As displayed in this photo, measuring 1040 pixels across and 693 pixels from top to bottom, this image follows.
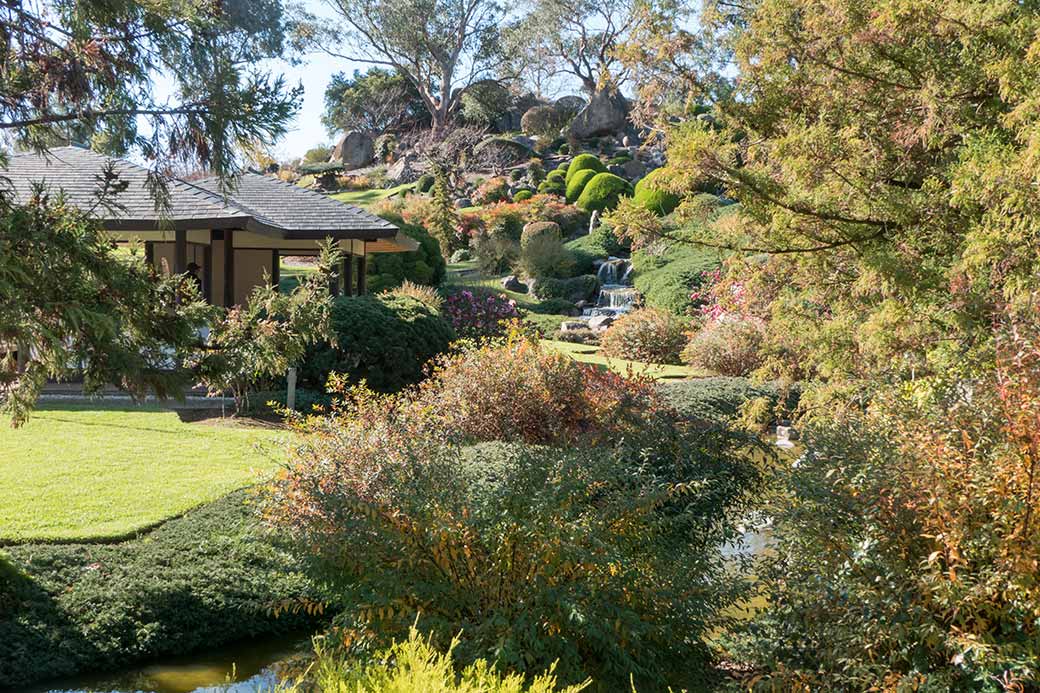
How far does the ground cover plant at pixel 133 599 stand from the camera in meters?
5.41

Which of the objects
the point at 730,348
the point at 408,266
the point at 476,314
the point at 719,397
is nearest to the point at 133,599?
the point at 719,397

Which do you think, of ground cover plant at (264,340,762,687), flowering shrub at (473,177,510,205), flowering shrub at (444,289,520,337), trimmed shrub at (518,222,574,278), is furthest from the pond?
flowering shrub at (473,177,510,205)

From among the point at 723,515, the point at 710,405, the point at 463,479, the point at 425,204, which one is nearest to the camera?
the point at 463,479

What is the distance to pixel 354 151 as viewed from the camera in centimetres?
5369

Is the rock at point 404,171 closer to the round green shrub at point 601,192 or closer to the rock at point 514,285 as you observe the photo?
the round green shrub at point 601,192

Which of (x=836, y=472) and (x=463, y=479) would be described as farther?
(x=463, y=479)

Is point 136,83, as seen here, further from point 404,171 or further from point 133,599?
point 404,171

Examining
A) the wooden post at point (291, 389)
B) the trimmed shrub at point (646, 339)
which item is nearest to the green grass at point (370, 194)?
the trimmed shrub at point (646, 339)

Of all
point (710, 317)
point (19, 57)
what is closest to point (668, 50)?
point (19, 57)

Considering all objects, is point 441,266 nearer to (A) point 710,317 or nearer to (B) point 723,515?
(A) point 710,317

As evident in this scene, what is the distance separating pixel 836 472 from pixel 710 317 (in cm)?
1572

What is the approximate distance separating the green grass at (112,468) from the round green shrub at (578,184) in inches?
1105

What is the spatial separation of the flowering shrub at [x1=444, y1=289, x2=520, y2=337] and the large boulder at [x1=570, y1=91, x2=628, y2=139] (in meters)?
30.6

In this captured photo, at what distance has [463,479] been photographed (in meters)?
5.04
